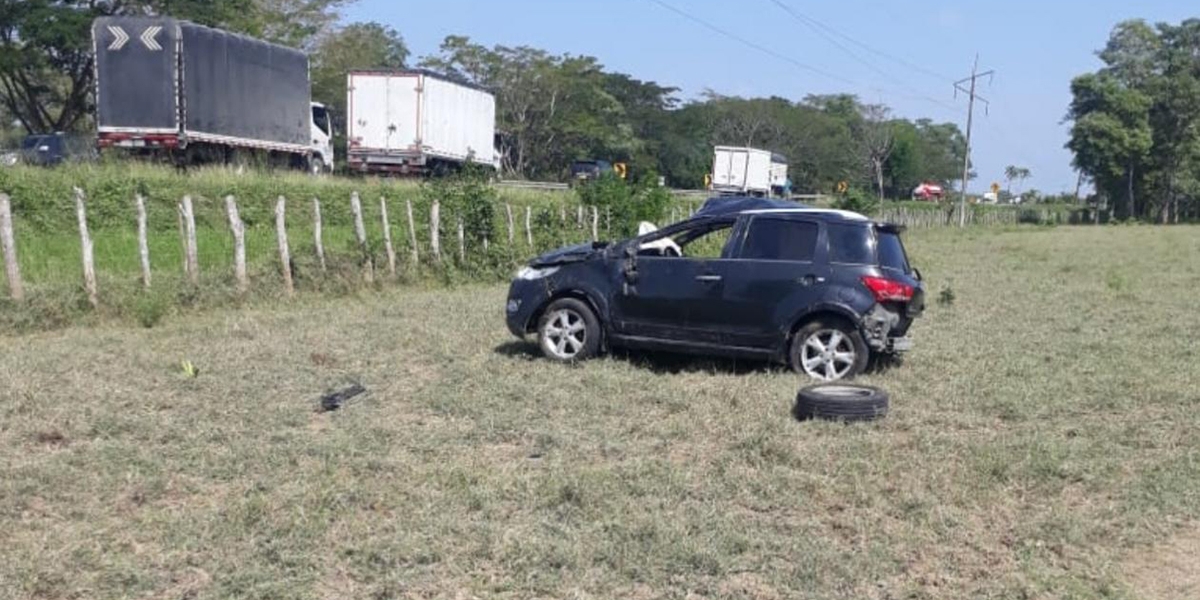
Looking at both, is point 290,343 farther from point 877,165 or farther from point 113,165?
point 877,165

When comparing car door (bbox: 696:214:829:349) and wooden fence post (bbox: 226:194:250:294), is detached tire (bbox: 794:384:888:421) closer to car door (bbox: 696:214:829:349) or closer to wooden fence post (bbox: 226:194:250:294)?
car door (bbox: 696:214:829:349)

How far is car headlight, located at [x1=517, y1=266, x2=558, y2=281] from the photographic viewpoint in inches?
402

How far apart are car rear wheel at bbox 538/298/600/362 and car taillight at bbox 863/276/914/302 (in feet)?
7.96

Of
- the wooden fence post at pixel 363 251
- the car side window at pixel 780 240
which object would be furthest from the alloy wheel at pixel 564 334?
the wooden fence post at pixel 363 251

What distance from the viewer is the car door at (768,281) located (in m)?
9.41

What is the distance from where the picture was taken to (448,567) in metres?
4.89

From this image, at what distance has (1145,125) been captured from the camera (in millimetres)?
72812

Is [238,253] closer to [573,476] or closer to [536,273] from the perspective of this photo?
[536,273]

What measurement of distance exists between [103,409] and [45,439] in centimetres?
78

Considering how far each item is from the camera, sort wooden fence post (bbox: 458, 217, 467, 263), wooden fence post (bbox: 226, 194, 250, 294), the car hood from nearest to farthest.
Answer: the car hood
wooden fence post (bbox: 226, 194, 250, 294)
wooden fence post (bbox: 458, 217, 467, 263)

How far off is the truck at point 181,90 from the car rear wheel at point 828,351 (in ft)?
64.0

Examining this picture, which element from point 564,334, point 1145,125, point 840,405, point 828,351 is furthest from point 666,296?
point 1145,125

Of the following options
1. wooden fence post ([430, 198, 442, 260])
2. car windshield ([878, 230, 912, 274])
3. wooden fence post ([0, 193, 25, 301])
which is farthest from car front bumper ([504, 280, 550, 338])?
wooden fence post ([430, 198, 442, 260])

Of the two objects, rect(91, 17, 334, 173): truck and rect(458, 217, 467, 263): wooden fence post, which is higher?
rect(91, 17, 334, 173): truck
